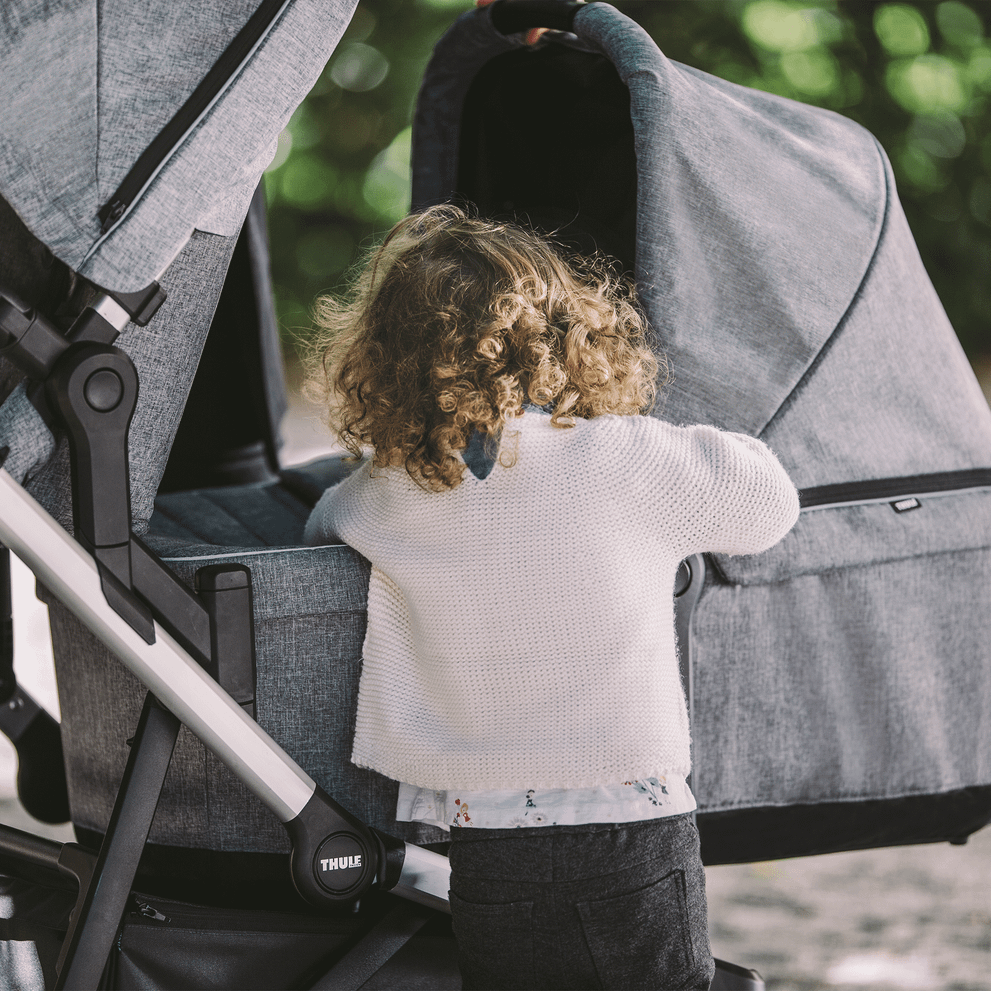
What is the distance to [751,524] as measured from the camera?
105cm

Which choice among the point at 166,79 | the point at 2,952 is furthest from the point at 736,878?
the point at 166,79

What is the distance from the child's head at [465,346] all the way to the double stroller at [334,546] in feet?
0.39

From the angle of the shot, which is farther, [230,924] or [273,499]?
[273,499]

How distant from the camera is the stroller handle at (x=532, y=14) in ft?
4.48

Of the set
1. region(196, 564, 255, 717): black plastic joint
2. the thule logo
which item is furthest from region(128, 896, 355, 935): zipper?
region(196, 564, 255, 717): black plastic joint

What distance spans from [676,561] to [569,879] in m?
0.31

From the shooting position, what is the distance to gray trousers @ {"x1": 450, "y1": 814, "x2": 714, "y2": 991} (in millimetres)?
1005

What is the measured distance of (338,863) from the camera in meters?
1.02

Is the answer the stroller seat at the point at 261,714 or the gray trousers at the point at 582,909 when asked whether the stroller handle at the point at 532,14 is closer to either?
the stroller seat at the point at 261,714

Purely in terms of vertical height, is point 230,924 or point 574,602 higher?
point 574,602

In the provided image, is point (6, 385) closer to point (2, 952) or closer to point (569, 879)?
point (2, 952)

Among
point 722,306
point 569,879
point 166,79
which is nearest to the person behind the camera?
point 166,79

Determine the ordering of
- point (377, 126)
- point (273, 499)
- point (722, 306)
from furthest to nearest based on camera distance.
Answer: point (377, 126), point (273, 499), point (722, 306)

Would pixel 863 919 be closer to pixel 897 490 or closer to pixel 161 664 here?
pixel 897 490
